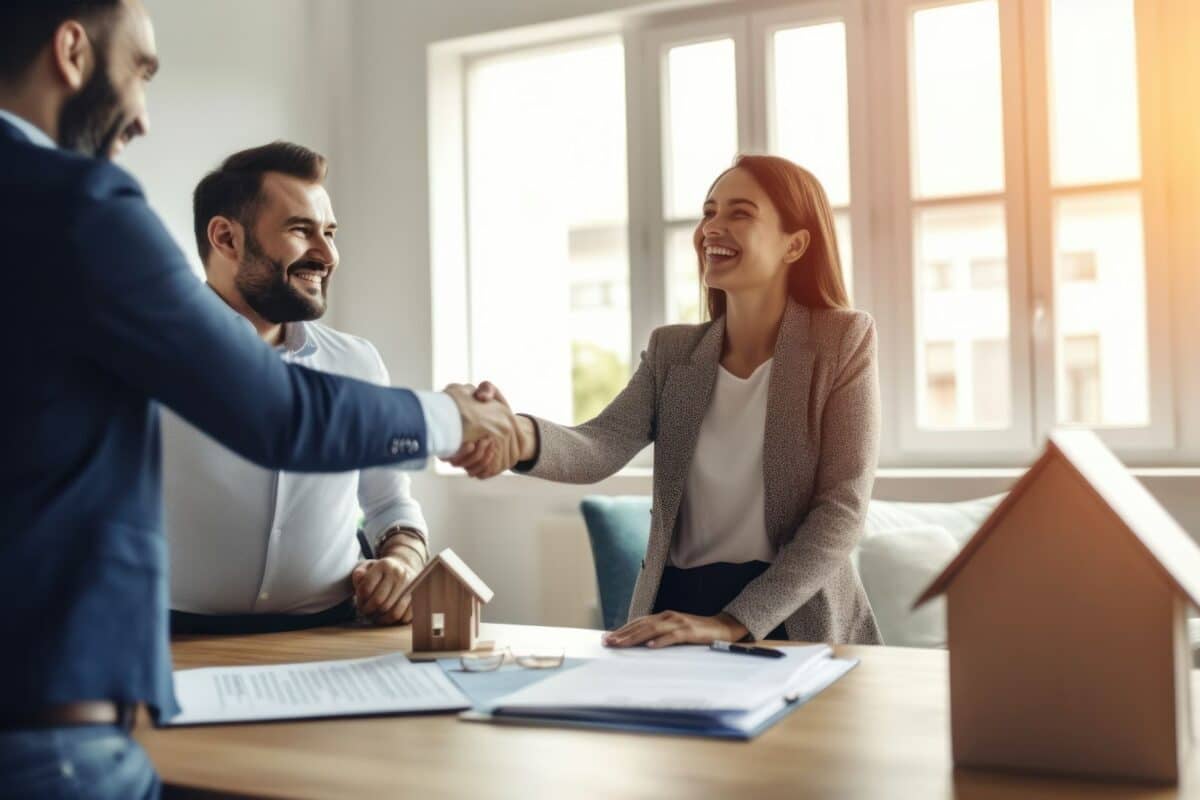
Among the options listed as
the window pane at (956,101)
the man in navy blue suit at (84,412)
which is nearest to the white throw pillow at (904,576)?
the window pane at (956,101)

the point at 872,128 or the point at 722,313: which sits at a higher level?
the point at 872,128

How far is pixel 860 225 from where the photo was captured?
351cm

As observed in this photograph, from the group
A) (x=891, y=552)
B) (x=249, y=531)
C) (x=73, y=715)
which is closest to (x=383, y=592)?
(x=249, y=531)

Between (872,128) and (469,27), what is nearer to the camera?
(872,128)

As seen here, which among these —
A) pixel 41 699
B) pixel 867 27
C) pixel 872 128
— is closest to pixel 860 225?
pixel 872 128

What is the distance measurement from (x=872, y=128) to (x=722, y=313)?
1428 mm

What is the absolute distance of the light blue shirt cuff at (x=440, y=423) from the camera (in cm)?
118

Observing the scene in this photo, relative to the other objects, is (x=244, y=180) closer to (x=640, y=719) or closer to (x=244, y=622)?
(x=244, y=622)

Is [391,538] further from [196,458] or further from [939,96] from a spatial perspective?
[939,96]

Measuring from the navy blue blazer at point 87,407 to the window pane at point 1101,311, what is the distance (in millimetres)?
2887

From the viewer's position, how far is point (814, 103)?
3.70 metres

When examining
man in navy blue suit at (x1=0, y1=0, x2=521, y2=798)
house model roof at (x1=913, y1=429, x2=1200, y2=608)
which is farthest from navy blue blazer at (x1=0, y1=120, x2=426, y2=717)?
house model roof at (x1=913, y1=429, x2=1200, y2=608)

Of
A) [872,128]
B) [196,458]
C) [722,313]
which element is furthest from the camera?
[872,128]

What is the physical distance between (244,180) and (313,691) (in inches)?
51.1
